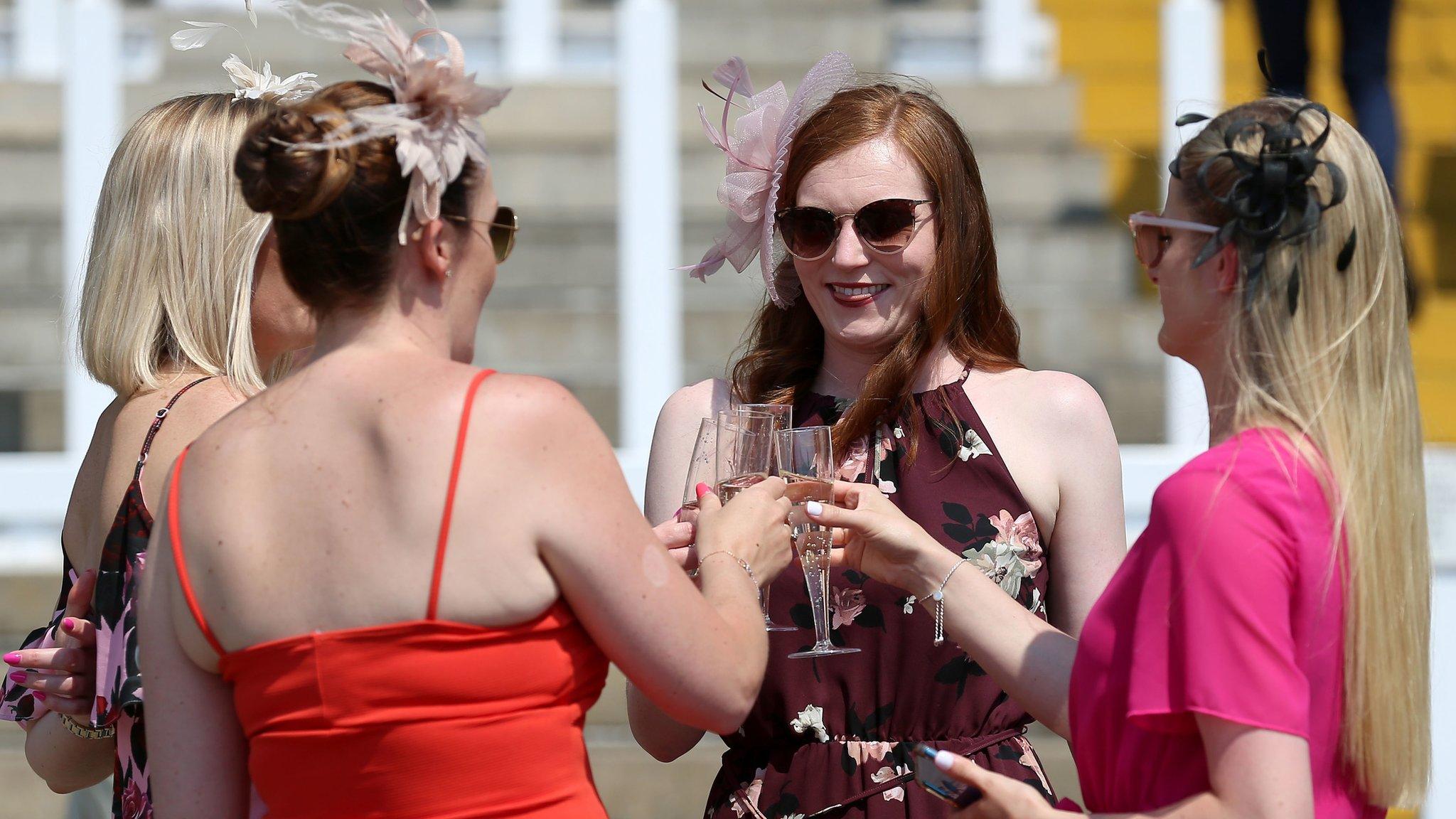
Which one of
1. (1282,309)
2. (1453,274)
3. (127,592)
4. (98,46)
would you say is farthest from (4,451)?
(1453,274)

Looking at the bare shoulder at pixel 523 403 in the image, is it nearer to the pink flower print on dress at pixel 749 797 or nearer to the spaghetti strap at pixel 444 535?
the spaghetti strap at pixel 444 535

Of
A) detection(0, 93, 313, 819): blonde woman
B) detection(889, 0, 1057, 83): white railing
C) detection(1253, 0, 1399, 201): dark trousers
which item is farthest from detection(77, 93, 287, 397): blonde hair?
detection(889, 0, 1057, 83): white railing

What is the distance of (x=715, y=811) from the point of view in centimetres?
246

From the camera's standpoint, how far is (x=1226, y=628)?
1619 millimetres

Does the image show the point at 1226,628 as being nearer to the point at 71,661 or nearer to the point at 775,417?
the point at 775,417

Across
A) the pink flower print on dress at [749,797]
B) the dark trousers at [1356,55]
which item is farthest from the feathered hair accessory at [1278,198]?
the dark trousers at [1356,55]

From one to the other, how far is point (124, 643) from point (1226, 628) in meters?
1.54

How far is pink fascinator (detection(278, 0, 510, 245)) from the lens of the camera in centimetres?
171

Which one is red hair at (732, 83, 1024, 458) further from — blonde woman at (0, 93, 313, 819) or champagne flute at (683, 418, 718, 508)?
blonde woman at (0, 93, 313, 819)

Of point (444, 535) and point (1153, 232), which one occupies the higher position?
point (1153, 232)

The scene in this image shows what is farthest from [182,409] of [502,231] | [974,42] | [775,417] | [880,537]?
[974,42]

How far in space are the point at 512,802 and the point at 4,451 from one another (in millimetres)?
5723

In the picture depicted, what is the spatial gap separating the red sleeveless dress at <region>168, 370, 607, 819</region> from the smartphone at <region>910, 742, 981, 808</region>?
1.43 feet

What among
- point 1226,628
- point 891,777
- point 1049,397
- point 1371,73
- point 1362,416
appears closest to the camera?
point 1226,628
